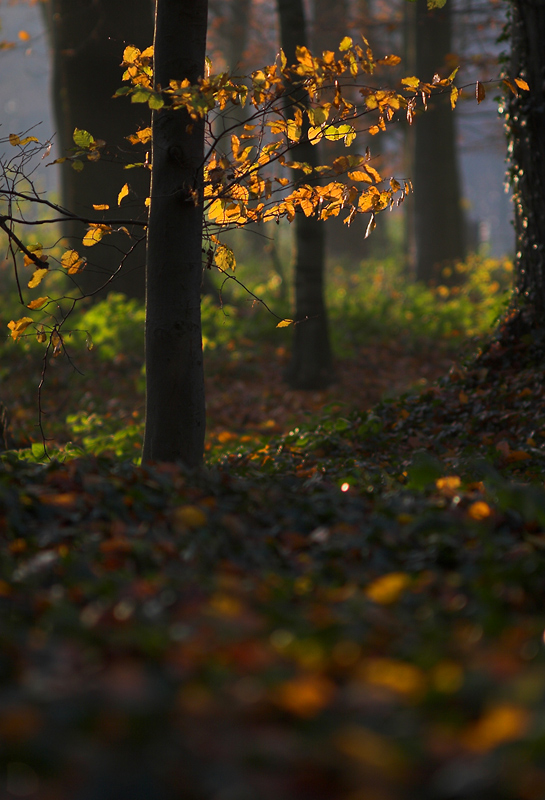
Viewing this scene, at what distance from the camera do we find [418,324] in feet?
39.2

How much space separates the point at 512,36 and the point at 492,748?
22.8 ft

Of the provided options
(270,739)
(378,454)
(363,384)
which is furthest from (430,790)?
(363,384)

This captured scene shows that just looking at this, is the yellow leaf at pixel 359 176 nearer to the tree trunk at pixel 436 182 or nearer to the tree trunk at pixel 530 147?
the tree trunk at pixel 530 147

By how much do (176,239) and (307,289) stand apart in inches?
195

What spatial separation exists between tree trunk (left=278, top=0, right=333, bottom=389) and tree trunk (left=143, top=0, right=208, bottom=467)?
4251mm

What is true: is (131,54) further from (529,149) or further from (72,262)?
(529,149)

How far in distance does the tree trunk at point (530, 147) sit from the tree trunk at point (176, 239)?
3650 mm

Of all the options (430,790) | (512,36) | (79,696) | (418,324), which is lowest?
(430,790)

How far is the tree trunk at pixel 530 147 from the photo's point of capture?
21.5 feet

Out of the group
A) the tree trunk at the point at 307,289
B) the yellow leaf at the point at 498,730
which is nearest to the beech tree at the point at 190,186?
the yellow leaf at the point at 498,730

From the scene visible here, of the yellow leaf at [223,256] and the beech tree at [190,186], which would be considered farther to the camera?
the yellow leaf at [223,256]

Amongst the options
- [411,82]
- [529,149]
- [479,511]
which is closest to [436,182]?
[529,149]

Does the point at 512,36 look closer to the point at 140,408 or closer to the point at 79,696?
the point at 140,408

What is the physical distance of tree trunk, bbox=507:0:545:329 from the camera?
6.55 metres
